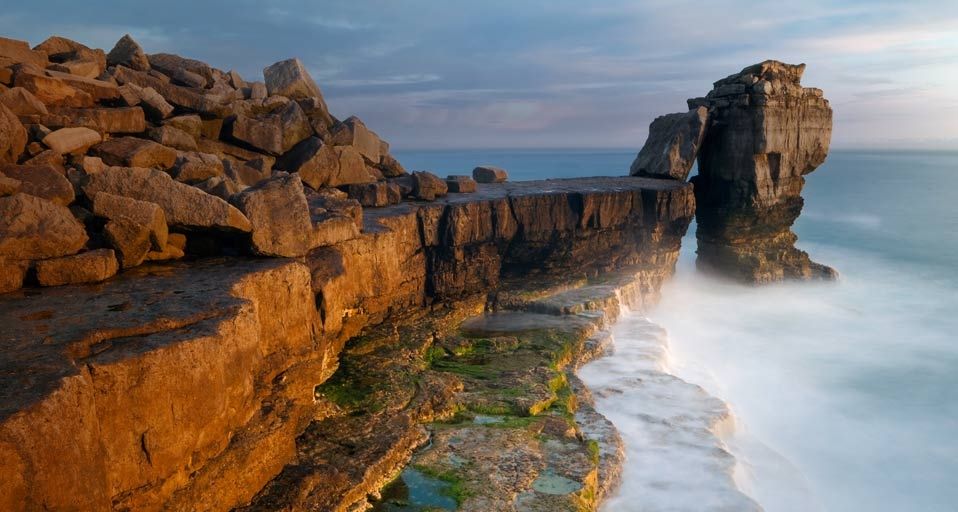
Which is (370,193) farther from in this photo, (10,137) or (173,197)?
(10,137)

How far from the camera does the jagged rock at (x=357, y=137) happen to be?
1590 cm

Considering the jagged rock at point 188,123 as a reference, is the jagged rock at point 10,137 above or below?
below

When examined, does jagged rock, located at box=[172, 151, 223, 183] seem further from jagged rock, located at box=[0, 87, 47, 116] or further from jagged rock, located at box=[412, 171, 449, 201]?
jagged rock, located at box=[412, 171, 449, 201]

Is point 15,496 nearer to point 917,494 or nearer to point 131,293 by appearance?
point 131,293

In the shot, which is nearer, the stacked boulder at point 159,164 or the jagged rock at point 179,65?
the stacked boulder at point 159,164

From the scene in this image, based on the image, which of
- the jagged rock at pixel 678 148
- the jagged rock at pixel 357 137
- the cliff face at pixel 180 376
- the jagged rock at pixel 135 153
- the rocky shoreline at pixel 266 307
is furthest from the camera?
the jagged rock at pixel 678 148

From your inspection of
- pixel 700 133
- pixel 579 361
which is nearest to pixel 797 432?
pixel 579 361

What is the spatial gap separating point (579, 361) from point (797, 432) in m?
4.93

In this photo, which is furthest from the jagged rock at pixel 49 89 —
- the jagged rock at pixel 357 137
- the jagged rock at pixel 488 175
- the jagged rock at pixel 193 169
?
the jagged rock at pixel 488 175

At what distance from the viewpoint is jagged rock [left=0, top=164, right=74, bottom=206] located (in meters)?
8.07

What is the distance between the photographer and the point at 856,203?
58.6m

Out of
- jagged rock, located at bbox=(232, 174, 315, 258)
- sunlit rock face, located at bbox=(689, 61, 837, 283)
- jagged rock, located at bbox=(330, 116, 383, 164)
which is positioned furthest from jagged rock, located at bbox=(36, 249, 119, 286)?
sunlit rock face, located at bbox=(689, 61, 837, 283)

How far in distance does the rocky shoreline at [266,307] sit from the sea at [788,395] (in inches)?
36.5

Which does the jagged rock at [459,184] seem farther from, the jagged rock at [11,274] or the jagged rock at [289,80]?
the jagged rock at [11,274]
